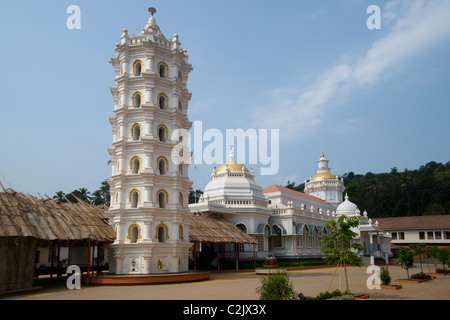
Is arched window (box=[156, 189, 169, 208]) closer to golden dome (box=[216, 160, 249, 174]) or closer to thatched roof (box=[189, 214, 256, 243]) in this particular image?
thatched roof (box=[189, 214, 256, 243])

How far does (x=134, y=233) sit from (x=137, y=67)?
462 inches

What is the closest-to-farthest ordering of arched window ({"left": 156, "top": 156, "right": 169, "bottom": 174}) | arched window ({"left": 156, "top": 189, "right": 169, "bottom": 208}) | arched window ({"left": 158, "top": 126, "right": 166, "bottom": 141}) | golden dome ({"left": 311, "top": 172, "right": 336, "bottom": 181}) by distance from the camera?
arched window ({"left": 156, "top": 189, "right": 169, "bottom": 208}) → arched window ({"left": 156, "top": 156, "right": 169, "bottom": 174}) → arched window ({"left": 158, "top": 126, "right": 166, "bottom": 141}) → golden dome ({"left": 311, "top": 172, "right": 336, "bottom": 181})

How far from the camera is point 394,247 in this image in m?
66.9

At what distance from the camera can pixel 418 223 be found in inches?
2660

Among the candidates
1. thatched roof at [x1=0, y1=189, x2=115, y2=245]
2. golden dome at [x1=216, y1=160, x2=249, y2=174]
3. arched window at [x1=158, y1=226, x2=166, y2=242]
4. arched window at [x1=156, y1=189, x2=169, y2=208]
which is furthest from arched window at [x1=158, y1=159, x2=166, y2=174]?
golden dome at [x1=216, y1=160, x2=249, y2=174]

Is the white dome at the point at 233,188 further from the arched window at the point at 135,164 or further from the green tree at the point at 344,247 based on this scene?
the green tree at the point at 344,247

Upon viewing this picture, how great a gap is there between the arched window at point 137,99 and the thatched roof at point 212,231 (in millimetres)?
10565

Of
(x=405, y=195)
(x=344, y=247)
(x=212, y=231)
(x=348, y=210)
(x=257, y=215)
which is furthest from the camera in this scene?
(x=405, y=195)

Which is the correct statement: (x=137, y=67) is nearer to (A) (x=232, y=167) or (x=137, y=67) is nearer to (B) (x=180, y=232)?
(B) (x=180, y=232)

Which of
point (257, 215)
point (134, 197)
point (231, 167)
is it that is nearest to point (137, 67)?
point (134, 197)

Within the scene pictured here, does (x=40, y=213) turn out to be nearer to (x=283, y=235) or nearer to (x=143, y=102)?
(x=143, y=102)

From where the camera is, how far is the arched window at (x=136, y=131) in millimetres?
26984

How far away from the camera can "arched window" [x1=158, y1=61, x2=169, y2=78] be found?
2864cm

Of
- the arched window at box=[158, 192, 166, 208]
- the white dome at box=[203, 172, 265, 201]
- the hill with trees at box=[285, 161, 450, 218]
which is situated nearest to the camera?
the arched window at box=[158, 192, 166, 208]
